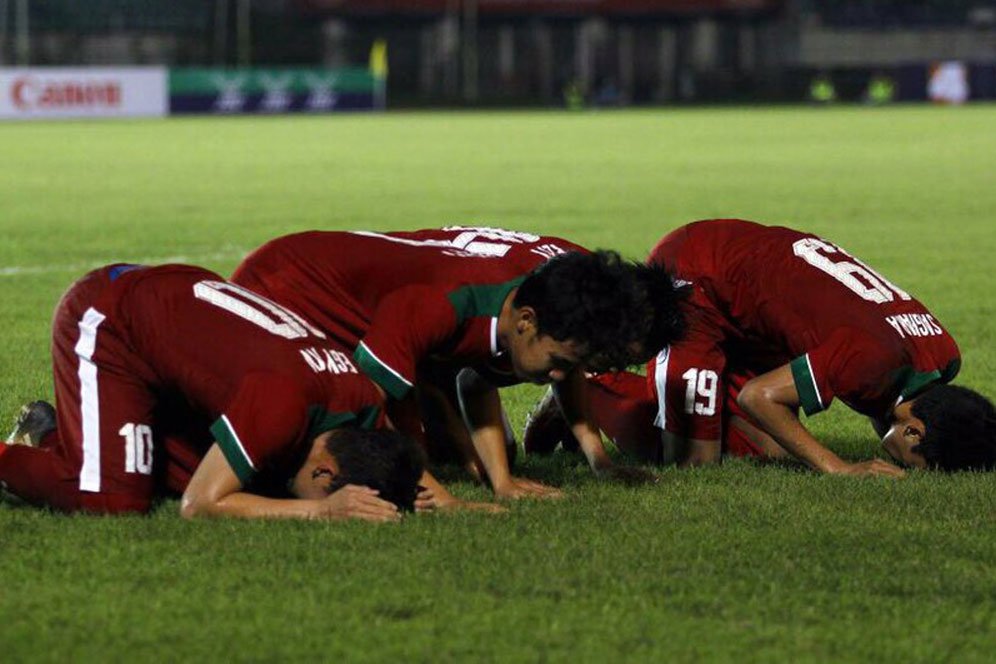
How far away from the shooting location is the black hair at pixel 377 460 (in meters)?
5.49

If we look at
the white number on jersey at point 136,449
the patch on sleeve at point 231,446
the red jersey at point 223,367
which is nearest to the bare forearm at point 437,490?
the red jersey at point 223,367

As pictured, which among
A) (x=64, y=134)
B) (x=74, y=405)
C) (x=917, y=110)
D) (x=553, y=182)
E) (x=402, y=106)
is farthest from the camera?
(x=402, y=106)

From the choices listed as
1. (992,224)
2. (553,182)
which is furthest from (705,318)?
(553,182)

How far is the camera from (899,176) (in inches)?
992

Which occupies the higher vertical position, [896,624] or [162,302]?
[162,302]

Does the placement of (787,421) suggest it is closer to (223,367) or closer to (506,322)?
(506,322)

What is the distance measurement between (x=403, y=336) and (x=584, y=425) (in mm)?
1063

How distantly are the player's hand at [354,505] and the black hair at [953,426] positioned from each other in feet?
6.42

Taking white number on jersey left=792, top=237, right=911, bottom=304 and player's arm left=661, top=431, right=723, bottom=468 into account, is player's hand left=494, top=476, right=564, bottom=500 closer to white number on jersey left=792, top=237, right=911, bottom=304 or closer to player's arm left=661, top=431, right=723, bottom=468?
player's arm left=661, top=431, right=723, bottom=468

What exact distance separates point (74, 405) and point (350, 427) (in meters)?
0.86

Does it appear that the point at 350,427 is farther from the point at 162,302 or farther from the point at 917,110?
the point at 917,110

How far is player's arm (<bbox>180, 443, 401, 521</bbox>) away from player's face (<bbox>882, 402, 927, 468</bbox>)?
191cm

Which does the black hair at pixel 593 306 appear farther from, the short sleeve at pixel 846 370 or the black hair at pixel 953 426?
the black hair at pixel 953 426

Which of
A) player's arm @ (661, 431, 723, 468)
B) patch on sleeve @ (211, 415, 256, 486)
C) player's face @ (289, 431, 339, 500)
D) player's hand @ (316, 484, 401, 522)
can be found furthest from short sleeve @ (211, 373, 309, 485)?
player's arm @ (661, 431, 723, 468)
